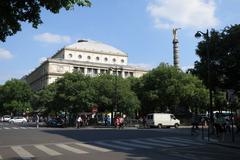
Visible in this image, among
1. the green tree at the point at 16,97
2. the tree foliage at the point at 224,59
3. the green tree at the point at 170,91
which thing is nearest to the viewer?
the tree foliage at the point at 224,59

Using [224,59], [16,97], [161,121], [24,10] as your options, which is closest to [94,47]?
[16,97]

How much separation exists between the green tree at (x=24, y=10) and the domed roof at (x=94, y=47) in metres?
121

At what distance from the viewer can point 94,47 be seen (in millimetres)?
137875

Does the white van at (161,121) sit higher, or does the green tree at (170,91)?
the green tree at (170,91)

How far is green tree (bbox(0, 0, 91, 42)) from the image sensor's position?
1010 centimetres

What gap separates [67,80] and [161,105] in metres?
15.7

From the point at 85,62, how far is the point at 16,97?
22495 mm

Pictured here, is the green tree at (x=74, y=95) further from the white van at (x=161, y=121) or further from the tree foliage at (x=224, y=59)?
the tree foliage at (x=224, y=59)

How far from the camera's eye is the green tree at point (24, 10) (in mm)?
10102

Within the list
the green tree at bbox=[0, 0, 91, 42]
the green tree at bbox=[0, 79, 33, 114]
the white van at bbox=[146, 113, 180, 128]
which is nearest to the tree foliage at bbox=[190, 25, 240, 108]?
the white van at bbox=[146, 113, 180, 128]

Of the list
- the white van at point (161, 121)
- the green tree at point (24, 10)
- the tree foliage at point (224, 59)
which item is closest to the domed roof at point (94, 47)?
the white van at point (161, 121)

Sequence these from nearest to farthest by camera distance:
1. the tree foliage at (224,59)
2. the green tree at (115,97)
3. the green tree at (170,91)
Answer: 1. the tree foliage at (224,59)
2. the green tree at (115,97)
3. the green tree at (170,91)

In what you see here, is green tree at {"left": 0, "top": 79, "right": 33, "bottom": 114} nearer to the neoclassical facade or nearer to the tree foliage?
the neoclassical facade

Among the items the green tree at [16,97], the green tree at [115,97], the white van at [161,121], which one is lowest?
the white van at [161,121]
